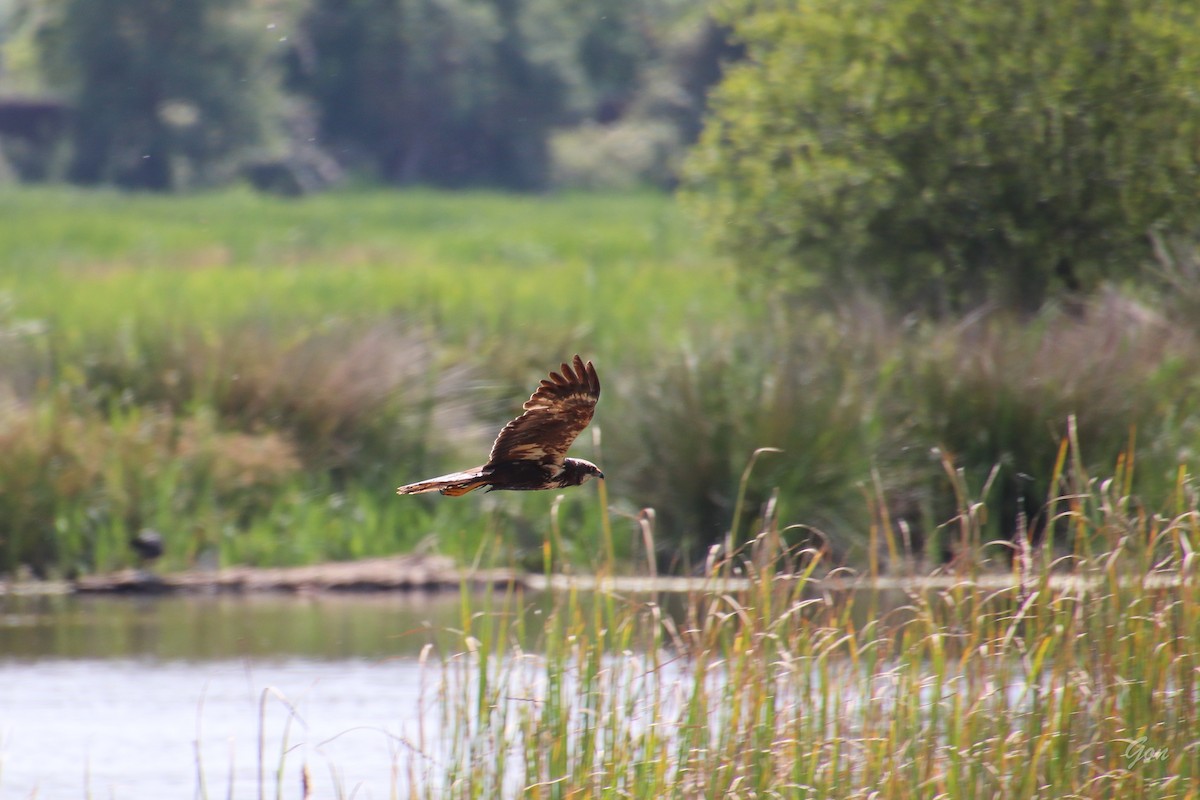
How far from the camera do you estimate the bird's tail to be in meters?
3.87

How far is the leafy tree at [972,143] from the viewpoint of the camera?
1373 centimetres

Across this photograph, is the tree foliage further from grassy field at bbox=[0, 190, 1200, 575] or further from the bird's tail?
the bird's tail

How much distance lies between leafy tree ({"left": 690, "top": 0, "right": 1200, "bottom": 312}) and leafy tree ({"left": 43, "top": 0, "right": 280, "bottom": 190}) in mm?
31965

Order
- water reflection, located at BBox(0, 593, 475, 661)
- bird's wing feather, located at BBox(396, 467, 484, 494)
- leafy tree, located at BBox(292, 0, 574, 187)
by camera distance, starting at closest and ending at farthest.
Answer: bird's wing feather, located at BBox(396, 467, 484, 494) < water reflection, located at BBox(0, 593, 475, 661) < leafy tree, located at BBox(292, 0, 574, 187)

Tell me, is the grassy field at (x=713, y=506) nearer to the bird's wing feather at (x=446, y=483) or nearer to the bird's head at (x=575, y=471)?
the bird's head at (x=575, y=471)

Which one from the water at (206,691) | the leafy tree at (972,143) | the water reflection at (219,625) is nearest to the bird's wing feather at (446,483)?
the water at (206,691)

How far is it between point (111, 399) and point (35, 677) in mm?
3767

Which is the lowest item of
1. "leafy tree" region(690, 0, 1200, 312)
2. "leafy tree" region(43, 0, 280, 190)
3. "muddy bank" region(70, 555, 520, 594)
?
"muddy bank" region(70, 555, 520, 594)

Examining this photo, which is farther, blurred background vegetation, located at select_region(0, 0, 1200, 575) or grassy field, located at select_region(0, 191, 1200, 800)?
blurred background vegetation, located at select_region(0, 0, 1200, 575)

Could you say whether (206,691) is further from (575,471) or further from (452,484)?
(452,484)

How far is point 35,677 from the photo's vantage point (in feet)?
32.3

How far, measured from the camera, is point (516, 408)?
13.8m

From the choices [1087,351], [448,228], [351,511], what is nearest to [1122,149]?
[1087,351]

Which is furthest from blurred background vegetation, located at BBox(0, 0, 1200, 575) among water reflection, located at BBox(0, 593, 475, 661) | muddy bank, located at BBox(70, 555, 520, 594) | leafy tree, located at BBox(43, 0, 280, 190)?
leafy tree, located at BBox(43, 0, 280, 190)
